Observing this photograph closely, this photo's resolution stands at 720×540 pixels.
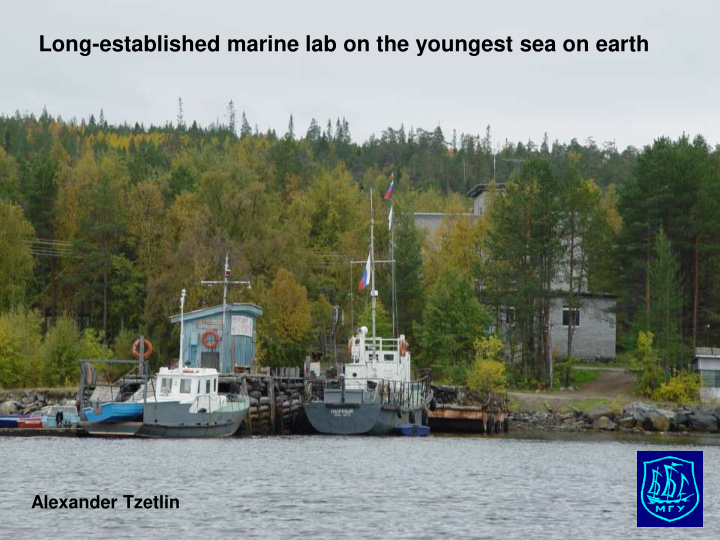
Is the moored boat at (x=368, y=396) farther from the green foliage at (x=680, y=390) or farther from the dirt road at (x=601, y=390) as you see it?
the green foliage at (x=680, y=390)

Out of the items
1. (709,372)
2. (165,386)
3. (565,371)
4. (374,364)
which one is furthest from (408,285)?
(165,386)

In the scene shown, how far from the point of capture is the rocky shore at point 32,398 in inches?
2785

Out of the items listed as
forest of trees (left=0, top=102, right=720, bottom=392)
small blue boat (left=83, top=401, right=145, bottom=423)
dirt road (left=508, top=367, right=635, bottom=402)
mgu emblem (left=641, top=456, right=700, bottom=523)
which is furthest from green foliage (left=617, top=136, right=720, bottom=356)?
mgu emblem (left=641, top=456, right=700, bottom=523)

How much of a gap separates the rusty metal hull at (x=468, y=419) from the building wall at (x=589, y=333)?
71.8 feet

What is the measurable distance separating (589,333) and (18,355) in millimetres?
41212

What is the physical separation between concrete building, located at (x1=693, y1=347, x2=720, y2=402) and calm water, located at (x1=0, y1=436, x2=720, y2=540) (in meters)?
22.7

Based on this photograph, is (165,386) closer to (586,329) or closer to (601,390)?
(601,390)

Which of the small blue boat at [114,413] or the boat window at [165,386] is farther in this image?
the boat window at [165,386]

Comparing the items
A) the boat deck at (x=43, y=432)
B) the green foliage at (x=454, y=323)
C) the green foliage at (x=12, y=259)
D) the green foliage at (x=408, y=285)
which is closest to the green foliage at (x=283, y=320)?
the green foliage at (x=454, y=323)

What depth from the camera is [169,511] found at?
30562mm

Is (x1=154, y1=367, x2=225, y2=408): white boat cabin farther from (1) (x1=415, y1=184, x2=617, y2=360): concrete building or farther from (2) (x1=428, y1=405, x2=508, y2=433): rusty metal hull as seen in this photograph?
(1) (x1=415, y1=184, x2=617, y2=360): concrete building

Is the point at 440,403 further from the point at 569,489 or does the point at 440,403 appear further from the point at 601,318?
the point at 569,489

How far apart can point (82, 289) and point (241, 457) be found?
4948cm

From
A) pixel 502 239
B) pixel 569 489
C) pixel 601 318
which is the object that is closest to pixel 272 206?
pixel 502 239
